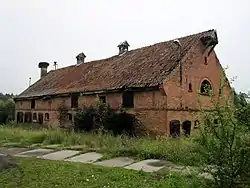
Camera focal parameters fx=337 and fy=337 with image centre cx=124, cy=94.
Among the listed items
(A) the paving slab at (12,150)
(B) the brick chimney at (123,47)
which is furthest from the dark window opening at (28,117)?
(A) the paving slab at (12,150)

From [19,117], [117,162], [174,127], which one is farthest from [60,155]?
[19,117]

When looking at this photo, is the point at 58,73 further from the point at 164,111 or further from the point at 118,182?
the point at 118,182

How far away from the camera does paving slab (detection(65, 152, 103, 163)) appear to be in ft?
39.9

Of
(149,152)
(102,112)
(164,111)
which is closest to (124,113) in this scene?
A: (102,112)

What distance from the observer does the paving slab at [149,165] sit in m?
9.95

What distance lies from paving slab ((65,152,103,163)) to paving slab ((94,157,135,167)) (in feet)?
1.89

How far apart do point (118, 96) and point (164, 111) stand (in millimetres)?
4219

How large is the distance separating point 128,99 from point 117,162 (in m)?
12.5

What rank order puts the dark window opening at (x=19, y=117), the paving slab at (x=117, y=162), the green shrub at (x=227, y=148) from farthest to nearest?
the dark window opening at (x=19, y=117) < the paving slab at (x=117, y=162) < the green shrub at (x=227, y=148)

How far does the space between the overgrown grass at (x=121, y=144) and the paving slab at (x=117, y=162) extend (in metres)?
0.49

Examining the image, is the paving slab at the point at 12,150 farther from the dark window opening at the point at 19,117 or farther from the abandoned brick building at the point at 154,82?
the dark window opening at the point at 19,117

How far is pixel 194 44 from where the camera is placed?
24.1 meters

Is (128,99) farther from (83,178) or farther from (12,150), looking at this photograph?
(83,178)

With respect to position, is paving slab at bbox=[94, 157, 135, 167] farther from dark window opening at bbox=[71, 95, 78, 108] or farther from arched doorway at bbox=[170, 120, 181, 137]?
dark window opening at bbox=[71, 95, 78, 108]
